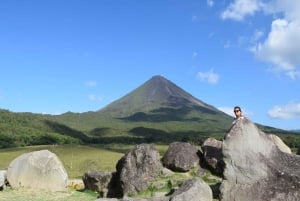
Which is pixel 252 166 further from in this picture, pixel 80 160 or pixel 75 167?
pixel 80 160

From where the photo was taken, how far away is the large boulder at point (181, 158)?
2156 cm

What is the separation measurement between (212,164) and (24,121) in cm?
10895

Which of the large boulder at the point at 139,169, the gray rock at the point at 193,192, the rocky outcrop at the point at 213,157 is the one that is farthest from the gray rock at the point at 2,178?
the gray rock at the point at 193,192

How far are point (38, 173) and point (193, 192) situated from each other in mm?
8837

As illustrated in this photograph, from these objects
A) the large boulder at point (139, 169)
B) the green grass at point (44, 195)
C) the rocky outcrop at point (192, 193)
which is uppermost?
the large boulder at point (139, 169)

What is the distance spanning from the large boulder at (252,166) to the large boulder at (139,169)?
421 cm

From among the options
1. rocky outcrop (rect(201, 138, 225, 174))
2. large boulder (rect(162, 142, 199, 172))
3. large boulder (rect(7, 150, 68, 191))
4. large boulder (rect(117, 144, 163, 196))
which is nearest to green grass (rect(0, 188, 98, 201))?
large boulder (rect(7, 150, 68, 191))

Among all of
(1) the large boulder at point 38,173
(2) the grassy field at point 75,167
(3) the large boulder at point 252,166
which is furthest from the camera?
(1) the large boulder at point 38,173

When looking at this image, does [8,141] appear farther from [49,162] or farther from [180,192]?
[180,192]

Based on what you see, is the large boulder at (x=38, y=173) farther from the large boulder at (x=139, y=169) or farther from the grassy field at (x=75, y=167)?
the large boulder at (x=139, y=169)

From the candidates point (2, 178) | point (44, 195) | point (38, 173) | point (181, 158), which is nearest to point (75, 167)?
point (2, 178)

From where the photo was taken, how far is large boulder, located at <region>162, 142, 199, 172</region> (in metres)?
21.6

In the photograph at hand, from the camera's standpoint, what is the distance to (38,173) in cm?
2277

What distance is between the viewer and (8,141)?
8994 cm
